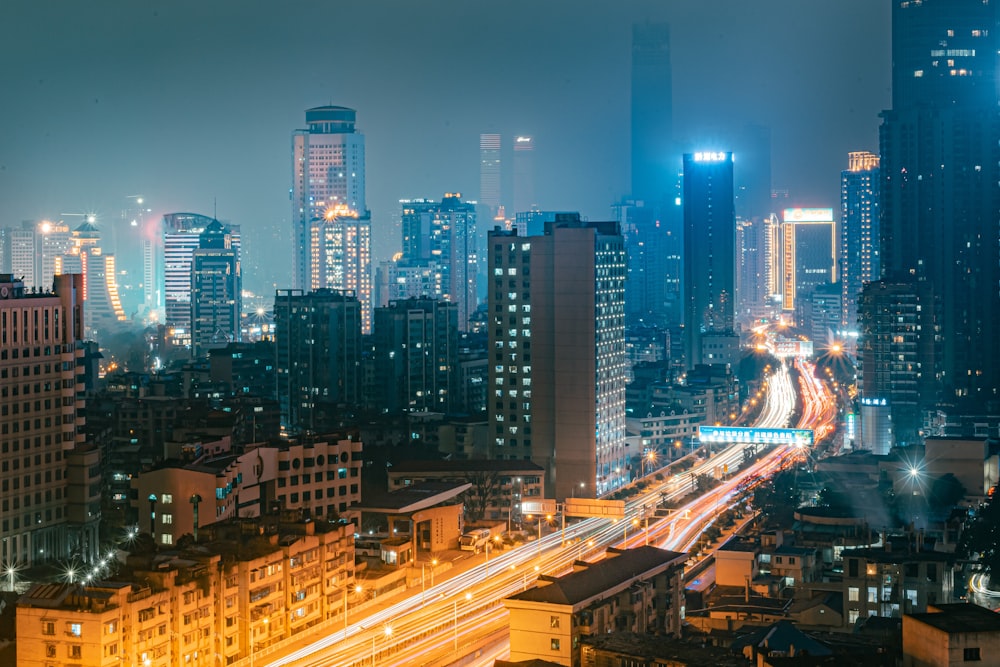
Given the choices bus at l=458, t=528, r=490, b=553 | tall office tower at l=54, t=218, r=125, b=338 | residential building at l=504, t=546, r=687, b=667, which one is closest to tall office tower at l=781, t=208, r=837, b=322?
tall office tower at l=54, t=218, r=125, b=338

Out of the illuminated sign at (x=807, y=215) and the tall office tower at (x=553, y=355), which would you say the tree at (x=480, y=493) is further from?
the illuminated sign at (x=807, y=215)

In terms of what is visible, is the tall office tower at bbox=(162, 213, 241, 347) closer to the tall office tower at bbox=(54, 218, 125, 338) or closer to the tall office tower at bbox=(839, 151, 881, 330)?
the tall office tower at bbox=(54, 218, 125, 338)

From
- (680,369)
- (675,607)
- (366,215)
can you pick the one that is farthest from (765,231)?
(675,607)

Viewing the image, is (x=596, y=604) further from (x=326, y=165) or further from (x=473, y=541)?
(x=326, y=165)

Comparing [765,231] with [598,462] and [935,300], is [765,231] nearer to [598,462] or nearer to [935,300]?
[935,300]

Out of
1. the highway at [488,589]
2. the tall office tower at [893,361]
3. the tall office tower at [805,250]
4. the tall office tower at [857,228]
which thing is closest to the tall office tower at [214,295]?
the tall office tower at [857,228]

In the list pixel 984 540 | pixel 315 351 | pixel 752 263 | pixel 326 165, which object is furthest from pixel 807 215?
pixel 984 540
